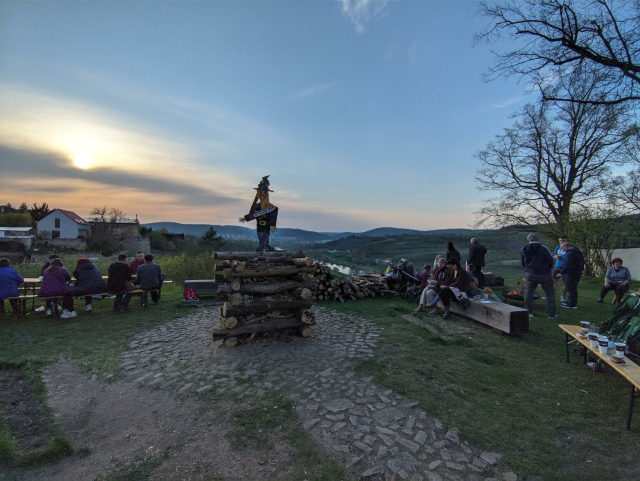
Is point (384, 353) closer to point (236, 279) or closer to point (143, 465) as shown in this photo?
point (236, 279)

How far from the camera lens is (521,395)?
152 inches

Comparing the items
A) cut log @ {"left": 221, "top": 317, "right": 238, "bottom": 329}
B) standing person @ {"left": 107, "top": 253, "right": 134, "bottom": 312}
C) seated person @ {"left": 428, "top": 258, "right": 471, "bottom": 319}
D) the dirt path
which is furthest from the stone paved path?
standing person @ {"left": 107, "top": 253, "right": 134, "bottom": 312}

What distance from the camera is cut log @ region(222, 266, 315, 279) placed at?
18.3 ft

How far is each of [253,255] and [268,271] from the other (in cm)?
44

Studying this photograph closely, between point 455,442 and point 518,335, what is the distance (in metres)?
3.98

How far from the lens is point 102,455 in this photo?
283cm

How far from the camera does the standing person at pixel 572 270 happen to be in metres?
7.99

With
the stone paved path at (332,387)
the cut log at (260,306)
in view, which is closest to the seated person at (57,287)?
the stone paved path at (332,387)

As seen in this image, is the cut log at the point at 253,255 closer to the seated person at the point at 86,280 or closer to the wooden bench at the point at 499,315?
the wooden bench at the point at 499,315

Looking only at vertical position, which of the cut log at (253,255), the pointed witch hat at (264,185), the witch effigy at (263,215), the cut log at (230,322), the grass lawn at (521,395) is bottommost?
the grass lawn at (521,395)

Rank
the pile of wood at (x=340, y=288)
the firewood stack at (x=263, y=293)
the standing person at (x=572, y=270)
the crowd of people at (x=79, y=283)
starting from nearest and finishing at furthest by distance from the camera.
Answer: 1. the firewood stack at (x=263, y=293)
2. the crowd of people at (x=79, y=283)
3. the standing person at (x=572, y=270)
4. the pile of wood at (x=340, y=288)

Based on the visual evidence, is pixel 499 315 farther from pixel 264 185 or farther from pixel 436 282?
pixel 264 185

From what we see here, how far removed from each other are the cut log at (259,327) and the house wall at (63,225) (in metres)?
47.7

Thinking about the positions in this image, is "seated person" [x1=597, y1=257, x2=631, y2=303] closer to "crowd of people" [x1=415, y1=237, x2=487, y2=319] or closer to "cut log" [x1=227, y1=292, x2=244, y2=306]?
"crowd of people" [x1=415, y1=237, x2=487, y2=319]
